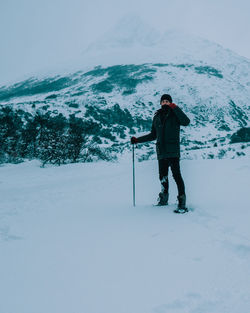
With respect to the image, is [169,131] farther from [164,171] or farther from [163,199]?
[163,199]

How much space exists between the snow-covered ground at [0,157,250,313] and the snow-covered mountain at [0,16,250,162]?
39.7 feet

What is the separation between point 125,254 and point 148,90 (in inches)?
1925

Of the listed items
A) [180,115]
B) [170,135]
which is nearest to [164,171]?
[170,135]

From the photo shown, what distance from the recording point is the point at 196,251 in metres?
2.31

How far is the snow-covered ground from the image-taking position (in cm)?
165

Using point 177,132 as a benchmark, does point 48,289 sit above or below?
below

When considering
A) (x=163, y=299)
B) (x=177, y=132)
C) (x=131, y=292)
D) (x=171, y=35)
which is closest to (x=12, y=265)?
(x=131, y=292)

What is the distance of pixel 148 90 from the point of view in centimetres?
4897

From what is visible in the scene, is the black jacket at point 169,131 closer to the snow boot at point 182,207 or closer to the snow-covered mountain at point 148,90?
the snow boot at point 182,207

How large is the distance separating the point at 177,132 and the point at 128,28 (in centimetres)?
11773

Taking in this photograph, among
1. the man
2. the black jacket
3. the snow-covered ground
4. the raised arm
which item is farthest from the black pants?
the raised arm

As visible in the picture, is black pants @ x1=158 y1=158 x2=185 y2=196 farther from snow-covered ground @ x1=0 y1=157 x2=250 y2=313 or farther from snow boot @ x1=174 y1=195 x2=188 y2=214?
snow-covered ground @ x1=0 y1=157 x2=250 y2=313

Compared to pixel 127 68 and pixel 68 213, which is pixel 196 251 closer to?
pixel 68 213

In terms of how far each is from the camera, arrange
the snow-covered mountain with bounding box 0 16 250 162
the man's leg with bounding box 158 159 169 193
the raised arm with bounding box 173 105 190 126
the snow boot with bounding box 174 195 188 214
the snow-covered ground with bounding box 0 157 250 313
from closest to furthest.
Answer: the snow-covered ground with bounding box 0 157 250 313, the snow boot with bounding box 174 195 188 214, the raised arm with bounding box 173 105 190 126, the man's leg with bounding box 158 159 169 193, the snow-covered mountain with bounding box 0 16 250 162
